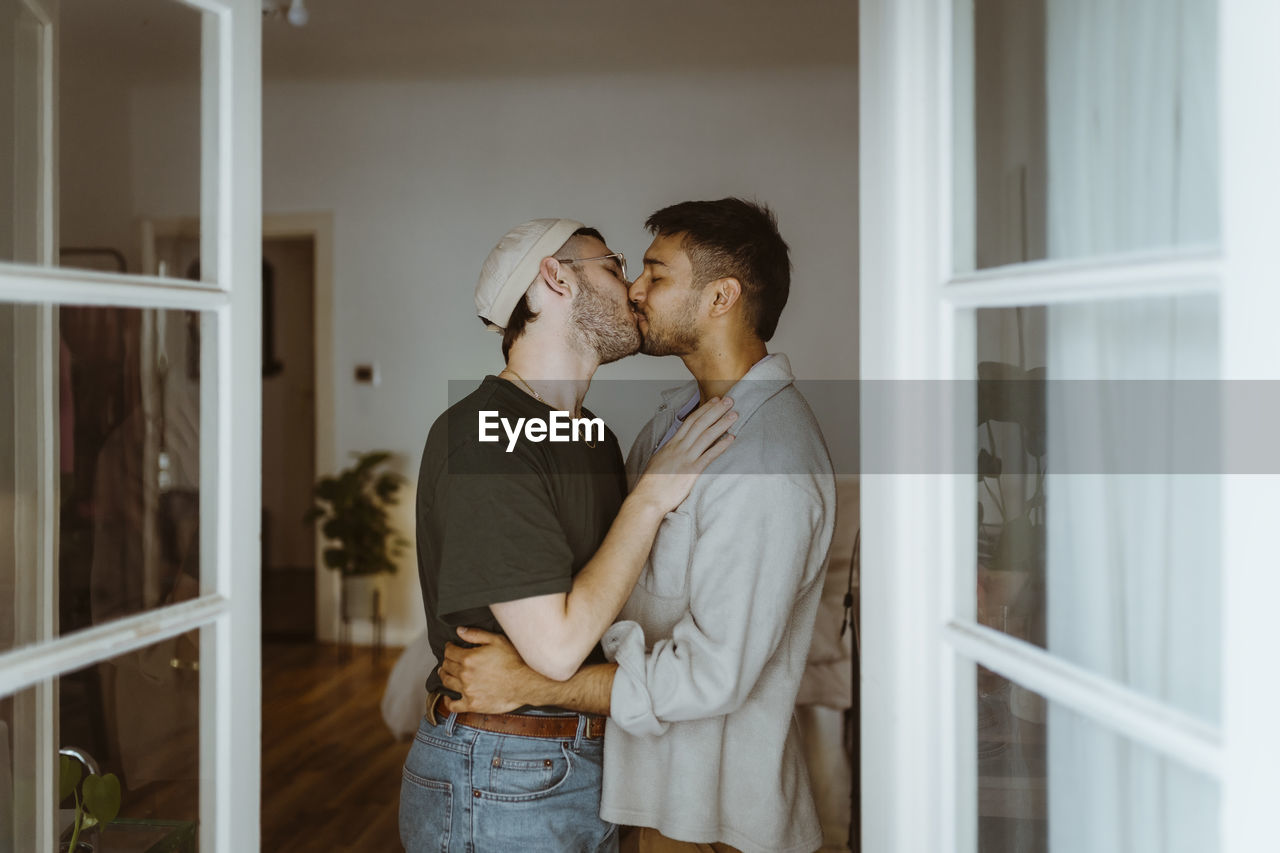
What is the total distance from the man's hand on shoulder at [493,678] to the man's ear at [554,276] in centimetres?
66

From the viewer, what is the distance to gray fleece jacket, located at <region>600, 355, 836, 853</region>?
168 cm

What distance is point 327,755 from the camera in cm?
391

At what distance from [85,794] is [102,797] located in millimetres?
31

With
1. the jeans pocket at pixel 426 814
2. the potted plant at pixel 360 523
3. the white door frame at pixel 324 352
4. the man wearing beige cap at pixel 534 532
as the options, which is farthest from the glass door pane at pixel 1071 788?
the white door frame at pixel 324 352

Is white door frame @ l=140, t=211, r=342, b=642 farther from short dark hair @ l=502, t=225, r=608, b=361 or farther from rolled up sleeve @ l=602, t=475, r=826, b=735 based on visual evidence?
rolled up sleeve @ l=602, t=475, r=826, b=735

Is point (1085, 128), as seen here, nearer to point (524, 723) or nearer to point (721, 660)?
point (721, 660)

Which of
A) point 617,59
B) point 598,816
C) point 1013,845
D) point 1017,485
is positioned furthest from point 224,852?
point 617,59

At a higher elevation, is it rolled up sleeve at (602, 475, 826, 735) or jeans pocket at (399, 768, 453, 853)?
rolled up sleeve at (602, 475, 826, 735)

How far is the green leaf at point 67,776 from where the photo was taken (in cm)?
137

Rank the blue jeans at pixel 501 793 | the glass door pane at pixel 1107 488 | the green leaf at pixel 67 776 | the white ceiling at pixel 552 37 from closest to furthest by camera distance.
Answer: the glass door pane at pixel 1107 488, the green leaf at pixel 67 776, the blue jeans at pixel 501 793, the white ceiling at pixel 552 37

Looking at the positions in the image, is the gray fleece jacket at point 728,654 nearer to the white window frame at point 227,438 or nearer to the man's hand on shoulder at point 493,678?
the man's hand on shoulder at point 493,678

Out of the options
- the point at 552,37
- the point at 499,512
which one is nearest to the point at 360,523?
the point at 552,37

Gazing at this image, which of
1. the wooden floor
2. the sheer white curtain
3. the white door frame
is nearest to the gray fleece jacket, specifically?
the sheer white curtain

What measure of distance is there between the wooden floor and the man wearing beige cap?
1585 mm
